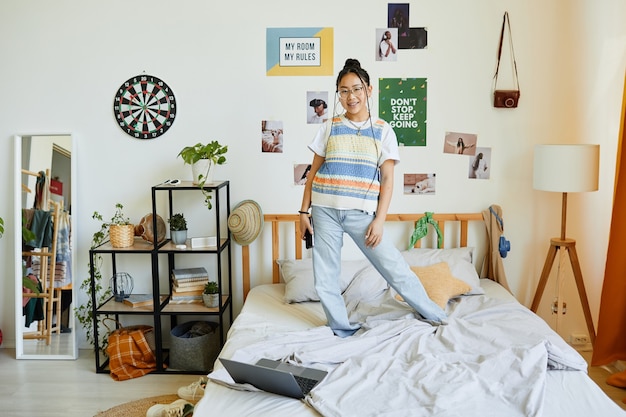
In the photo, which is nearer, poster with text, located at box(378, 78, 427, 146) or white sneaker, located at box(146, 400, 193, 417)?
white sneaker, located at box(146, 400, 193, 417)

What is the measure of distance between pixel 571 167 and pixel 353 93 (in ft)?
4.13

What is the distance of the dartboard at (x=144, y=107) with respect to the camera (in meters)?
3.60

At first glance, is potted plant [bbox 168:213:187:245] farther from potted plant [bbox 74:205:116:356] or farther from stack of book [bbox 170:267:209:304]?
potted plant [bbox 74:205:116:356]

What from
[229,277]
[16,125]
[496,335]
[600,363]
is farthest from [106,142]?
[600,363]

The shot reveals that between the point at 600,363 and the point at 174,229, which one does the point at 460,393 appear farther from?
the point at 174,229

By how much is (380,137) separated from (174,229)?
4.16 feet

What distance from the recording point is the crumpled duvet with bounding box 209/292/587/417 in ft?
6.79

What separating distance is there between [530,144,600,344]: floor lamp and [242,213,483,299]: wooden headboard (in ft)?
1.43

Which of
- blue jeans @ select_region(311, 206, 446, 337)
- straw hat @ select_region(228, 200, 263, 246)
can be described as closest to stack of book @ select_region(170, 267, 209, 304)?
straw hat @ select_region(228, 200, 263, 246)

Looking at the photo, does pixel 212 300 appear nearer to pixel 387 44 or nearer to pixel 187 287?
pixel 187 287

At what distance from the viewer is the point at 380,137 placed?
2.88 m

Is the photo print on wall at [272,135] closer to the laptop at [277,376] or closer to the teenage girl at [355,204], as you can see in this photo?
the teenage girl at [355,204]

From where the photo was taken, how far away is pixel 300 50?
3.55 meters

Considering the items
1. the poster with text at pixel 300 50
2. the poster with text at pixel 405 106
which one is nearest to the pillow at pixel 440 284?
the poster with text at pixel 405 106
